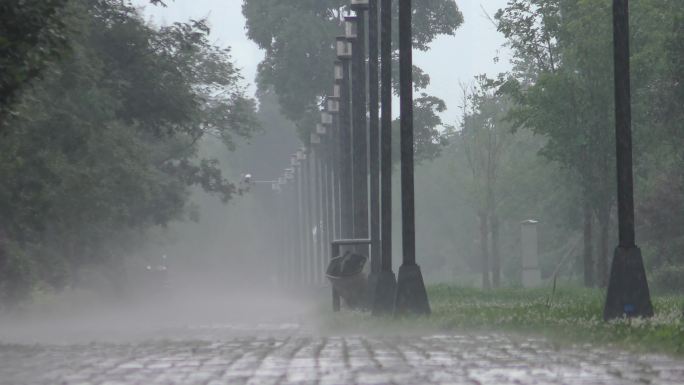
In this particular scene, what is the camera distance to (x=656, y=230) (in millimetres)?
56094

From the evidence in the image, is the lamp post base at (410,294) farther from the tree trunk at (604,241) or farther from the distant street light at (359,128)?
the tree trunk at (604,241)

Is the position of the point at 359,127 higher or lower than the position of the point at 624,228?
higher

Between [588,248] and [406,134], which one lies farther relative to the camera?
[588,248]

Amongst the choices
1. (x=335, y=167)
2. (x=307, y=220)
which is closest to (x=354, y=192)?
(x=335, y=167)

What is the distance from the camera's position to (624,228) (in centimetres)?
1872

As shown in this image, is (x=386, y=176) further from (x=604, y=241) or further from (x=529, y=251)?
(x=529, y=251)

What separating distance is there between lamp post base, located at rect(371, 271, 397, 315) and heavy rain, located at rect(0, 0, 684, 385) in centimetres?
4

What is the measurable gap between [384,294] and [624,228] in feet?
29.0

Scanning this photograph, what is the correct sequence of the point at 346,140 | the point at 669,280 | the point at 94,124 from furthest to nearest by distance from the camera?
the point at 669,280 → the point at 346,140 → the point at 94,124

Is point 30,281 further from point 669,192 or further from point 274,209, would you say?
point 274,209

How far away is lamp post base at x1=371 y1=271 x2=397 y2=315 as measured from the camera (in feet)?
88.2

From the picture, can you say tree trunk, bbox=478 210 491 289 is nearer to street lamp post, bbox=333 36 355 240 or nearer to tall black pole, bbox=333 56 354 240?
street lamp post, bbox=333 36 355 240

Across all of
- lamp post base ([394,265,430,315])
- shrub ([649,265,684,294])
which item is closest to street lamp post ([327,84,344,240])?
shrub ([649,265,684,294])

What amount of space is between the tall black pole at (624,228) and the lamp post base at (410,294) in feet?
18.7
